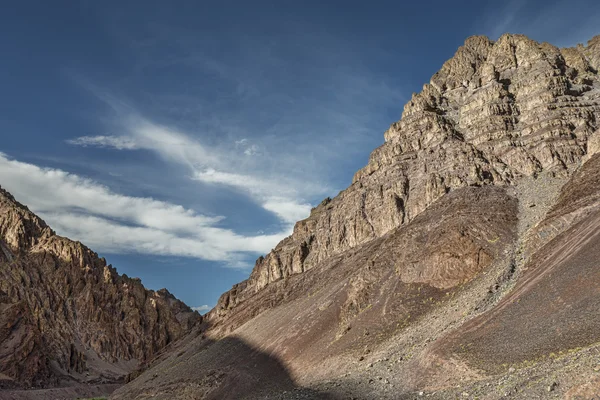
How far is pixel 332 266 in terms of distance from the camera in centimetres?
8719

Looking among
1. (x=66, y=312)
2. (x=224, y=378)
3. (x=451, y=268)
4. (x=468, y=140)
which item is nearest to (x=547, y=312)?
(x=451, y=268)

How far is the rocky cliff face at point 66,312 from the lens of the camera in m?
125

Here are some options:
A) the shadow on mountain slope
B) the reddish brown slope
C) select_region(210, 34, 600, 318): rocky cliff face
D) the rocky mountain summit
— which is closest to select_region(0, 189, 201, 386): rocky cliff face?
the rocky mountain summit

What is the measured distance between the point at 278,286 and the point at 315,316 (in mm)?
35963

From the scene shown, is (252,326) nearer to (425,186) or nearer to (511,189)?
(425,186)

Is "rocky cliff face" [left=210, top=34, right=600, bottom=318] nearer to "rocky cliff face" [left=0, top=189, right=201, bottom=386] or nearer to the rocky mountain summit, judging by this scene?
the rocky mountain summit

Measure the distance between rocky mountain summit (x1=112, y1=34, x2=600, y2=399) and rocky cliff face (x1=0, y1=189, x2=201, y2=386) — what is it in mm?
44562

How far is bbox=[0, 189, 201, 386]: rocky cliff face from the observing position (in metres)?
125

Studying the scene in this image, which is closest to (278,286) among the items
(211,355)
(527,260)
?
(211,355)

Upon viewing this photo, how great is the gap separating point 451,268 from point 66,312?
150 metres

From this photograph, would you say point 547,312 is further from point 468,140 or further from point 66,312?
point 66,312

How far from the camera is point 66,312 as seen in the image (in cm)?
15625

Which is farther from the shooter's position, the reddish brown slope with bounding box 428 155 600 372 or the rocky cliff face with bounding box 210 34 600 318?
the rocky cliff face with bounding box 210 34 600 318

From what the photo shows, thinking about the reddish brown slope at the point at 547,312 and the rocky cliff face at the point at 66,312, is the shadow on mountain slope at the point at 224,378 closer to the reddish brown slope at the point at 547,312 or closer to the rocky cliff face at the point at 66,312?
the reddish brown slope at the point at 547,312
